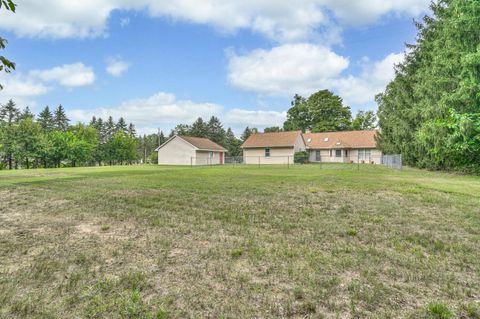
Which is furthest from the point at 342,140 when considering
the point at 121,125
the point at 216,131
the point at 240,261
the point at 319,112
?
the point at 121,125

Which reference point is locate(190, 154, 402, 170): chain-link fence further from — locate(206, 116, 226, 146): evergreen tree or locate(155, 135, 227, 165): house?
locate(206, 116, 226, 146): evergreen tree

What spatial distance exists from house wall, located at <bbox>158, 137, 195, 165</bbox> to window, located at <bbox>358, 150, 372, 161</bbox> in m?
21.6

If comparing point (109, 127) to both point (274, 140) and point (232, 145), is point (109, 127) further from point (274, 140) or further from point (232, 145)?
point (274, 140)

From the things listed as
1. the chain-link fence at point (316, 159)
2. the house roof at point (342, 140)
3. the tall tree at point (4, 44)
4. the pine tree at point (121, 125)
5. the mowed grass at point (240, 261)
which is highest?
the pine tree at point (121, 125)

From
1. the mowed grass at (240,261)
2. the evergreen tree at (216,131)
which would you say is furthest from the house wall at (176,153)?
the mowed grass at (240,261)

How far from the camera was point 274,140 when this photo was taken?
121 ft

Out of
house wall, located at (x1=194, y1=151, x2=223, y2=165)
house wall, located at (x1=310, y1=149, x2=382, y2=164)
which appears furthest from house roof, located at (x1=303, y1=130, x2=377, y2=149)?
house wall, located at (x1=194, y1=151, x2=223, y2=165)

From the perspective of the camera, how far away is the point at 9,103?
50.6 metres

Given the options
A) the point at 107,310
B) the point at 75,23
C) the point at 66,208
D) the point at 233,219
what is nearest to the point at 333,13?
the point at 75,23

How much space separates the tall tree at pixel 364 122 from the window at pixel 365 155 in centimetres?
1617

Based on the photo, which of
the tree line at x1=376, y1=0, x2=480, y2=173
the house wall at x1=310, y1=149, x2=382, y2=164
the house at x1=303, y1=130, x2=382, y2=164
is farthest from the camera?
the house at x1=303, y1=130, x2=382, y2=164

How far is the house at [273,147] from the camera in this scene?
116 feet

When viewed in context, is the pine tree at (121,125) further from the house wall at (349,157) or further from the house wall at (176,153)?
the house wall at (349,157)

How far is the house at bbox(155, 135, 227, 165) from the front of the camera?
35.8 meters
